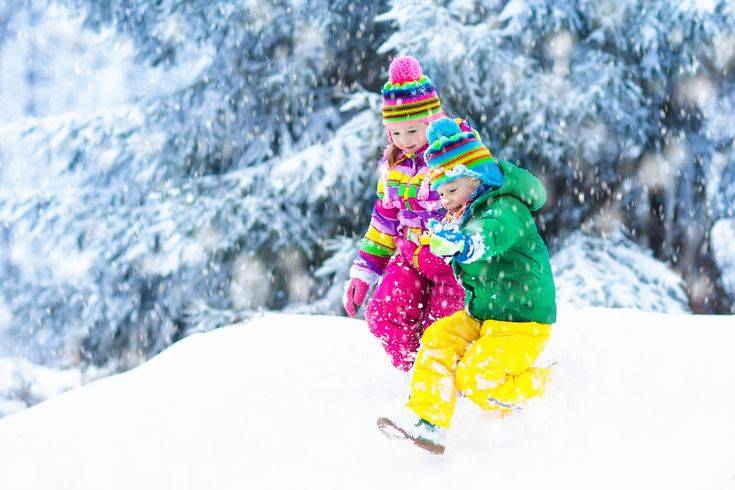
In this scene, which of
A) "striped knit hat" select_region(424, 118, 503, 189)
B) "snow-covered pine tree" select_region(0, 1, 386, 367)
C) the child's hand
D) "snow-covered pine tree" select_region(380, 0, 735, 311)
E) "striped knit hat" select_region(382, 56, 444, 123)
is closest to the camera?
the child's hand

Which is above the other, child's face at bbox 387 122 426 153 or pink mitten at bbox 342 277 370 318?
child's face at bbox 387 122 426 153

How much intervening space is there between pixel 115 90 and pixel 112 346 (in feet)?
9.17

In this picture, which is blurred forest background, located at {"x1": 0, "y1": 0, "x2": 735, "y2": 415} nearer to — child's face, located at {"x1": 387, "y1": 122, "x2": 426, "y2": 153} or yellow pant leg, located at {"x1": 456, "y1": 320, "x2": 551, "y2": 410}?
child's face, located at {"x1": 387, "y1": 122, "x2": 426, "y2": 153}

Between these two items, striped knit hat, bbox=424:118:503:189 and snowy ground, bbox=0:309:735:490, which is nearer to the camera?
snowy ground, bbox=0:309:735:490

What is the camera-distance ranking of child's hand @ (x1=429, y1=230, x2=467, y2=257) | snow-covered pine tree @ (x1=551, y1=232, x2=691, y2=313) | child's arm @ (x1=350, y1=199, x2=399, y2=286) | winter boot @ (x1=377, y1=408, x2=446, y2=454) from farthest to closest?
snow-covered pine tree @ (x1=551, y1=232, x2=691, y2=313)
child's arm @ (x1=350, y1=199, x2=399, y2=286)
winter boot @ (x1=377, y1=408, x2=446, y2=454)
child's hand @ (x1=429, y1=230, x2=467, y2=257)

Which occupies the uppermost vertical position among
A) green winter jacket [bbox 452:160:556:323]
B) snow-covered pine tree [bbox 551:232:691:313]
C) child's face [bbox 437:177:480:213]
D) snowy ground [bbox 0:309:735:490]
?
child's face [bbox 437:177:480:213]

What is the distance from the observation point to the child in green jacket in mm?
2525

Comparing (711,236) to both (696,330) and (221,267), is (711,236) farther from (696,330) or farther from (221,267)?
(221,267)

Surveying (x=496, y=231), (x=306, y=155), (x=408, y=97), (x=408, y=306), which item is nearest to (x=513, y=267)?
(x=496, y=231)

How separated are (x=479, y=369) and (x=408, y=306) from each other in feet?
2.08

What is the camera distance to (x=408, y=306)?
315 centimetres

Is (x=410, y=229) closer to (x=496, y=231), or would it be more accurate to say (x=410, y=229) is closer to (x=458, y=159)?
(x=458, y=159)

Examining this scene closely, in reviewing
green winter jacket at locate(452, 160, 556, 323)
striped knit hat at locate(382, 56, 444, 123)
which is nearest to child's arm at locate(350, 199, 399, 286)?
striped knit hat at locate(382, 56, 444, 123)

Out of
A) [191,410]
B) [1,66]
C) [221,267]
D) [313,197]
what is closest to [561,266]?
[313,197]
